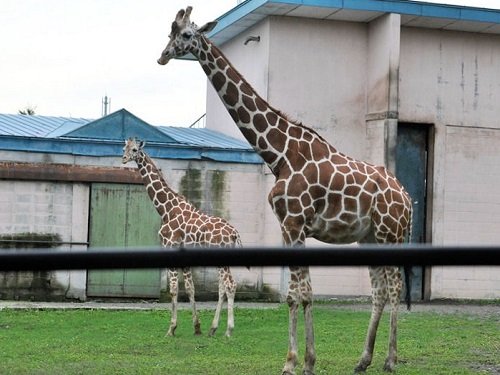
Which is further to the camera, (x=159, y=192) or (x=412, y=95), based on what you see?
(x=412, y=95)

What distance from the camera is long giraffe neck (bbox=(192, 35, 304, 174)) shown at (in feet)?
27.0

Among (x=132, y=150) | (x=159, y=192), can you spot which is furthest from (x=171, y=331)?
(x=132, y=150)

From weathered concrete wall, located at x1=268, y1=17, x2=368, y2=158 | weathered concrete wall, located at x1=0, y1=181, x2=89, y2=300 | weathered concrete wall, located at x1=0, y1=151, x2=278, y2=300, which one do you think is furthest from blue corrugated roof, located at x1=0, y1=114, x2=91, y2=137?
weathered concrete wall, located at x1=268, y1=17, x2=368, y2=158

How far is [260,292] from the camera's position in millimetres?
17984

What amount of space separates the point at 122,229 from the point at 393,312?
995cm

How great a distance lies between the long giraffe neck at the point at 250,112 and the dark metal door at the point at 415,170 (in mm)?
11040

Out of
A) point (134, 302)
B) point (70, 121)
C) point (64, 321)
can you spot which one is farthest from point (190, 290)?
point (70, 121)

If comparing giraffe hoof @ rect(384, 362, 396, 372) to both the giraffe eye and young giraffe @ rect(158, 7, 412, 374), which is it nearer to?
young giraffe @ rect(158, 7, 412, 374)

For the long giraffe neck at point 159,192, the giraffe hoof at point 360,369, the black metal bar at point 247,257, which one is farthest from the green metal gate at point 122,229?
the black metal bar at point 247,257

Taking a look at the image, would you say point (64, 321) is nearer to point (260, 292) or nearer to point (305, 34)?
point (260, 292)

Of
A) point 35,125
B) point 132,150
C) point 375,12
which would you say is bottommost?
point 132,150

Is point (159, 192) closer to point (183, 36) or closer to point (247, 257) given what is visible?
point (183, 36)

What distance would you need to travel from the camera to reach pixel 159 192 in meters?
13.0

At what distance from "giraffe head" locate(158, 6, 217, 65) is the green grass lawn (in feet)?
9.96
